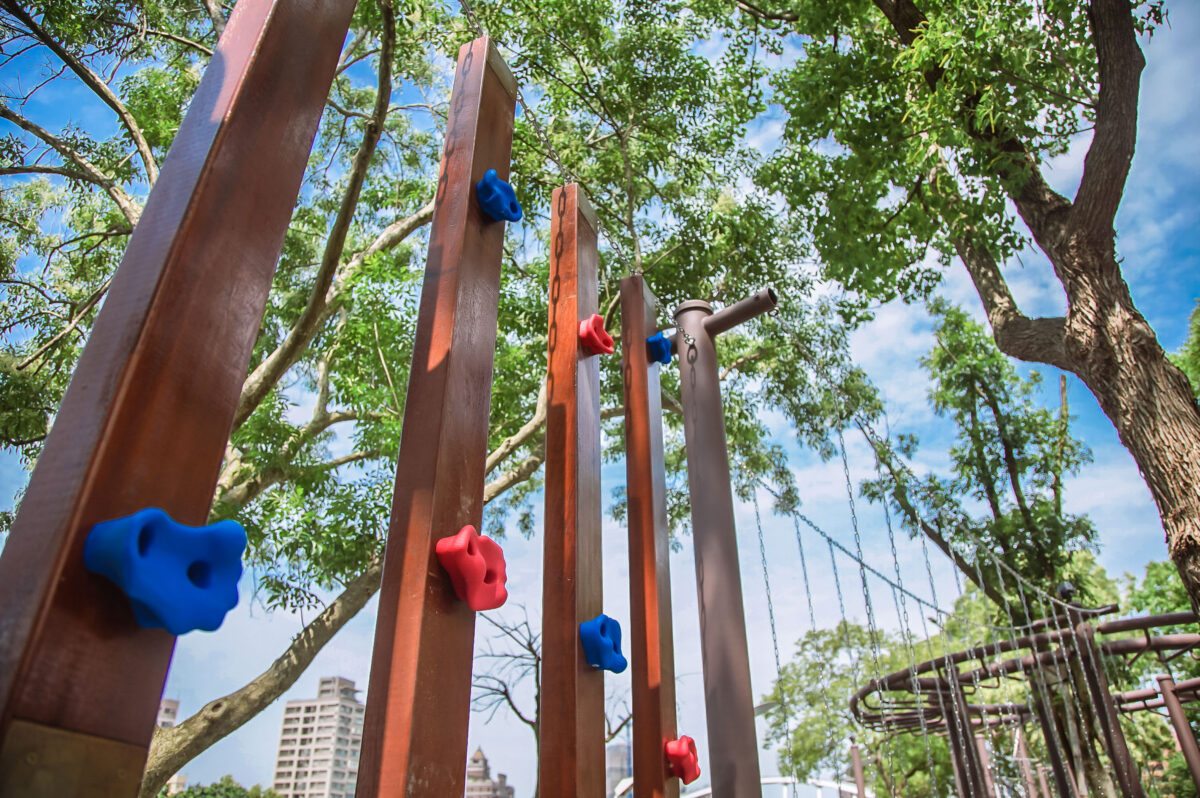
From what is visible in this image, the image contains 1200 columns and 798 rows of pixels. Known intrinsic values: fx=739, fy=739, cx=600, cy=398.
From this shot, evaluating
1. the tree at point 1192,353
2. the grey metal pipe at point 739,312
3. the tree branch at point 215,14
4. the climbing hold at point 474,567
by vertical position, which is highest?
the tree at point 1192,353

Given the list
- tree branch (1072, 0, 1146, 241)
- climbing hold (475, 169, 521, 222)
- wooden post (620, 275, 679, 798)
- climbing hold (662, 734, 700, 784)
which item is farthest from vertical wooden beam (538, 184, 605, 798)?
tree branch (1072, 0, 1146, 241)

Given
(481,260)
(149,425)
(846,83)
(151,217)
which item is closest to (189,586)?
(149,425)

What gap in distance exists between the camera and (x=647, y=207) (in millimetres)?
8352

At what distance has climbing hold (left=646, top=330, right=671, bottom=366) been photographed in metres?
3.26

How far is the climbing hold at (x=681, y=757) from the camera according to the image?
251cm

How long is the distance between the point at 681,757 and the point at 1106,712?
7958 mm

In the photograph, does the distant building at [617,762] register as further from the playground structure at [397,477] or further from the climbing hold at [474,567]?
the climbing hold at [474,567]

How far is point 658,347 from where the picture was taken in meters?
3.26

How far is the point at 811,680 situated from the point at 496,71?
18.6 m

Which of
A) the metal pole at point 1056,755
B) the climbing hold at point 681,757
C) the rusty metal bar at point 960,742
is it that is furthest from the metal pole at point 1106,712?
the climbing hold at point 681,757

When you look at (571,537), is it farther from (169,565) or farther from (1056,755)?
(1056,755)

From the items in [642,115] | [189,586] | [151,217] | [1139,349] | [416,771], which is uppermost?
[642,115]

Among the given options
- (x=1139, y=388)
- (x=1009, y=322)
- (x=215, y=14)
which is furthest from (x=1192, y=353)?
(x=215, y=14)

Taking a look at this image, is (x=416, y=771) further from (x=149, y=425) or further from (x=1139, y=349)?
(x=1139, y=349)
